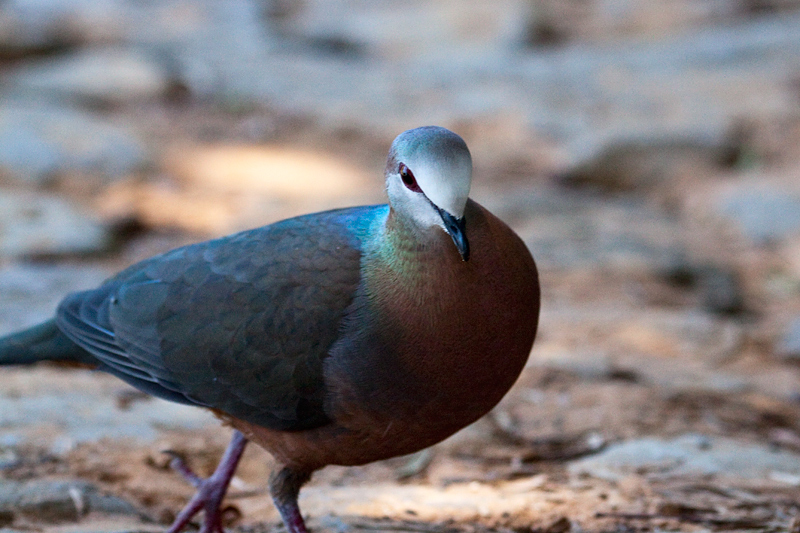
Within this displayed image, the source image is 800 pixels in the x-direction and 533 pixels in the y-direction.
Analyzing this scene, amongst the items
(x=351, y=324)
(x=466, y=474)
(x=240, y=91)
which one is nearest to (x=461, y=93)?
(x=240, y=91)

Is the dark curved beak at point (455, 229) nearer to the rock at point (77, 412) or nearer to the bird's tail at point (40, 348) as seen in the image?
the bird's tail at point (40, 348)

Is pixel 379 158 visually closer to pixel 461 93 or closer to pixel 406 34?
pixel 461 93

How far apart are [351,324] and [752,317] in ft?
12.3

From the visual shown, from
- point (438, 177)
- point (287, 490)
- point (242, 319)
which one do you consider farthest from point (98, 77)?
point (438, 177)

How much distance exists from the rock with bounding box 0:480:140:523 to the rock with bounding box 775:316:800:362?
11.2 ft

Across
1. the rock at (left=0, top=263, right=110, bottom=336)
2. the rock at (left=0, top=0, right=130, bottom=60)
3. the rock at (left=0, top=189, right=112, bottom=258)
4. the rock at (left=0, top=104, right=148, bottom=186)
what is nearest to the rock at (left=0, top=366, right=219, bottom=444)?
the rock at (left=0, top=263, right=110, bottom=336)

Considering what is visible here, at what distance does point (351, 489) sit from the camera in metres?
3.29

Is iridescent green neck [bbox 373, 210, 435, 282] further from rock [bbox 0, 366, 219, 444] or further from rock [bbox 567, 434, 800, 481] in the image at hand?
rock [bbox 0, 366, 219, 444]

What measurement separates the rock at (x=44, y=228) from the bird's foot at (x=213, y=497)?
2919 millimetres

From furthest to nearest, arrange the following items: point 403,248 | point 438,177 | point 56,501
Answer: point 56,501 < point 403,248 < point 438,177

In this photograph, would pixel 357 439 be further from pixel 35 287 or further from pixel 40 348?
pixel 35 287

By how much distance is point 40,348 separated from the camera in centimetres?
316

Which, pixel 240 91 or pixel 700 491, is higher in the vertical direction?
pixel 240 91

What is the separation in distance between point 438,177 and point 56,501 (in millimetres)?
1840
